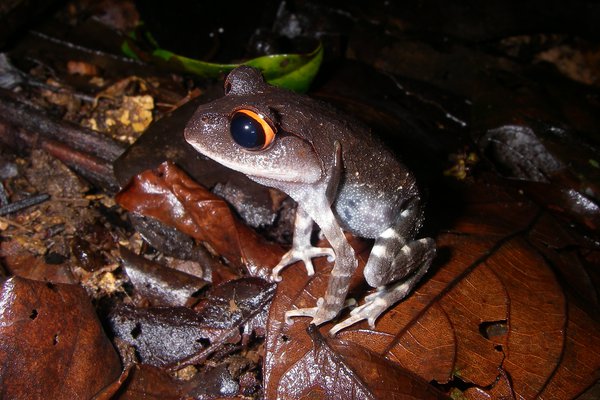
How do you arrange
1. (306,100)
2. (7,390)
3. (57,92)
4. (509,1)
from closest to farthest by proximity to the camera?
(7,390), (306,100), (57,92), (509,1)

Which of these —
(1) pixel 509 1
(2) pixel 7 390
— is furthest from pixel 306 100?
(1) pixel 509 1

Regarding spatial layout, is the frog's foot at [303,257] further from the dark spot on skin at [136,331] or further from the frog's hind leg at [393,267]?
the dark spot on skin at [136,331]

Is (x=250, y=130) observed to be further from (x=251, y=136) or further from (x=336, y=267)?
(x=336, y=267)

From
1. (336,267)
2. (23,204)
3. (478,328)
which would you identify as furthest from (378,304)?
(23,204)

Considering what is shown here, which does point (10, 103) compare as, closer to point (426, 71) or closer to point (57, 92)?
point (57, 92)

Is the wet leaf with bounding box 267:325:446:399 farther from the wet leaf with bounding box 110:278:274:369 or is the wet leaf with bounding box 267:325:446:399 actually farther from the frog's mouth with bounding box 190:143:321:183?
the frog's mouth with bounding box 190:143:321:183

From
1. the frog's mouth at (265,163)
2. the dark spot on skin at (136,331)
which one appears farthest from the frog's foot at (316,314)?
the dark spot on skin at (136,331)
